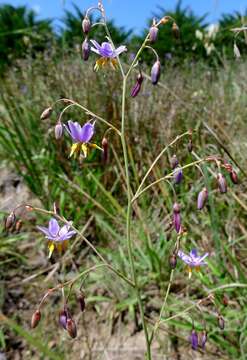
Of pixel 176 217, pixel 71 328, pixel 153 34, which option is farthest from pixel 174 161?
pixel 71 328

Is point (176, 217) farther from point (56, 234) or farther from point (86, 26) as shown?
point (86, 26)

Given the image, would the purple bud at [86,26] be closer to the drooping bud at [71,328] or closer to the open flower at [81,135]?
the open flower at [81,135]

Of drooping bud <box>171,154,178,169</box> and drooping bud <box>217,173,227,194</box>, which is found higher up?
drooping bud <box>171,154,178,169</box>

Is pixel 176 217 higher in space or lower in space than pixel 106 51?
lower

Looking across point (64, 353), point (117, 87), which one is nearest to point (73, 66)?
point (117, 87)

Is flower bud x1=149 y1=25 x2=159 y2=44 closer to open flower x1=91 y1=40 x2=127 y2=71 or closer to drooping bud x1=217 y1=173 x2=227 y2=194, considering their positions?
open flower x1=91 y1=40 x2=127 y2=71

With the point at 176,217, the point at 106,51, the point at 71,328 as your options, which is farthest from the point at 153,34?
the point at 71,328

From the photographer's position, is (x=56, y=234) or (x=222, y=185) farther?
(x=56, y=234)

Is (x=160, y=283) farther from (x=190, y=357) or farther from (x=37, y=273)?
(x=37, y=273)

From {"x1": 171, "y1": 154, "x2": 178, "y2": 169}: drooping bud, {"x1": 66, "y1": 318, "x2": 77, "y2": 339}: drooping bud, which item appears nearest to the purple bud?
{"x1": 171, "y1": 154, "x2": 178, "y2": 169}: drooping bud

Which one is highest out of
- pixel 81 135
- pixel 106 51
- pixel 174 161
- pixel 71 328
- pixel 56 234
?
pixel 106 51

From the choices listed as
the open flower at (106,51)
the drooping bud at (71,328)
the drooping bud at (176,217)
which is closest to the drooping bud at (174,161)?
the drooping bud at (176,217)

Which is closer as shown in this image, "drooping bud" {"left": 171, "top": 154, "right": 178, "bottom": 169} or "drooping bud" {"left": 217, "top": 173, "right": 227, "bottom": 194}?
"drooping bud" {"left": 217, "top": 173, "right": 227, "bottom": 194}
